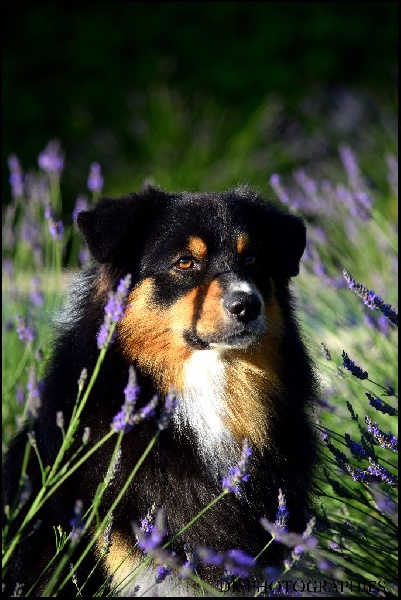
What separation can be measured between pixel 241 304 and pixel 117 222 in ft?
2.09

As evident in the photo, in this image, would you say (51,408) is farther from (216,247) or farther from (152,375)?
(216,247)

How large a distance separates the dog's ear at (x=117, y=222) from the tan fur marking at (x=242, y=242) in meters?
0.40

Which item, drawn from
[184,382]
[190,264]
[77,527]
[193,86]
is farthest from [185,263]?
[193,86]

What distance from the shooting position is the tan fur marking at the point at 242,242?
11.8ft

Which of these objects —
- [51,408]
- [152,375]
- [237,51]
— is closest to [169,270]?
[152,375]

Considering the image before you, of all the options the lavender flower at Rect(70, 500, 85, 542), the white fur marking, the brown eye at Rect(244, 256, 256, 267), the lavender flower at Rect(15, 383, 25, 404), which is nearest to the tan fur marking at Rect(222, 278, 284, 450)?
the brown eye at Rect(244, 256, 256, 267)

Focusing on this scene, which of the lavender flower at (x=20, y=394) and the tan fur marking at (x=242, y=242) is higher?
the tan fur marking at (x=242, y=242)

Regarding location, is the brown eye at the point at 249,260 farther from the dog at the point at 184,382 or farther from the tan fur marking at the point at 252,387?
the tan fur marking at the point at 252,387

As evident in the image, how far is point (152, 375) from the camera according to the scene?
3416 millimetres

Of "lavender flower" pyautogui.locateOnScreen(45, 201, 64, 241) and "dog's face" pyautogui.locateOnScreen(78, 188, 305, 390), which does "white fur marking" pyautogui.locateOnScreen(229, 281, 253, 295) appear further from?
"lavender flower" pyautogui.locateOnScreen(45, 201, 64, 241)

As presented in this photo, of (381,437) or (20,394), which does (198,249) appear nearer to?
(381,437)

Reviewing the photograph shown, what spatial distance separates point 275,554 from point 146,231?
58.9 inches

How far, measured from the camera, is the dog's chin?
338 cm

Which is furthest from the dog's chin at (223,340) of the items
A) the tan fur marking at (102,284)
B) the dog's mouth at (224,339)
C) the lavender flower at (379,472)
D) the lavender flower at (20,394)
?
the lavender flower at (20,394)
